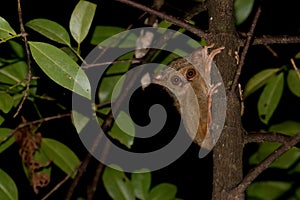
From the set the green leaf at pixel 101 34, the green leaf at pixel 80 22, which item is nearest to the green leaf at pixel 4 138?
the green leaf at pixel 101 34

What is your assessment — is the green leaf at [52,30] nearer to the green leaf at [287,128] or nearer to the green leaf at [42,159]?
the green leaf at [42,159]

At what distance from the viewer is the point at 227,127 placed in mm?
1531

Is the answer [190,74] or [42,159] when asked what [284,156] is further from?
[42,159]

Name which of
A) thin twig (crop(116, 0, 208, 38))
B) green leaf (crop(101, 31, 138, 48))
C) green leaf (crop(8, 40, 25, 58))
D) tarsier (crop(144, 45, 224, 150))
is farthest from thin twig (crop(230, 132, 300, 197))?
green leaf (crop(8, 40, 25, 58))

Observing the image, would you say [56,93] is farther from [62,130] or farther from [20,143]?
[62,130]

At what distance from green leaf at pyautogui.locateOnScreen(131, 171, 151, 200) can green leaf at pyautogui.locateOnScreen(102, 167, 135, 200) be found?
3 centimetres

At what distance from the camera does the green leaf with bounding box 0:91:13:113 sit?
2.01 meters

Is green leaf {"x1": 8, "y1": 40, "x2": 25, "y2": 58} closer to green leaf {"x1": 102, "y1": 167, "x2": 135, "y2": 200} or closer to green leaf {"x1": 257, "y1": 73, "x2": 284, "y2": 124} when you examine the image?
green leaf {"x1": 102, "y1": 167, "x2": 135, "y2": 200}

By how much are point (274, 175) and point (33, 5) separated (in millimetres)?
1705

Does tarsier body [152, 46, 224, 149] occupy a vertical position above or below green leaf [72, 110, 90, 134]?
above

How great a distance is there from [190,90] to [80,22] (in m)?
0.51

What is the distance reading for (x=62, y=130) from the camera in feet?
10.6

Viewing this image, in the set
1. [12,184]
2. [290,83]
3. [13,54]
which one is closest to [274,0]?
[290,83]

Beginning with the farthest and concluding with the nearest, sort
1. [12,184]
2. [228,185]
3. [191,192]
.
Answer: [191,192], [12,184], [228,185]
